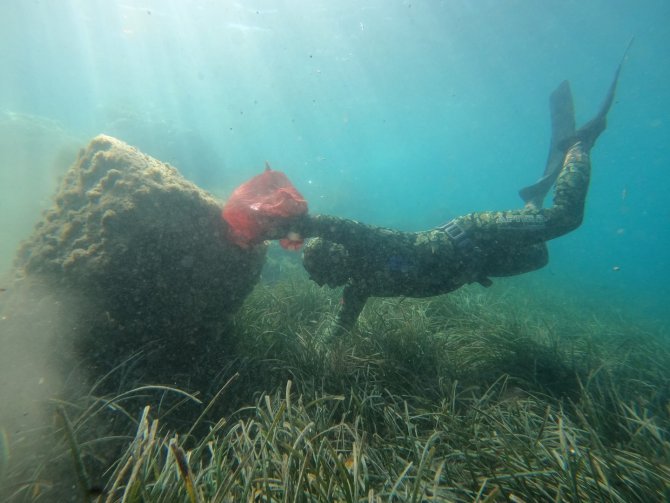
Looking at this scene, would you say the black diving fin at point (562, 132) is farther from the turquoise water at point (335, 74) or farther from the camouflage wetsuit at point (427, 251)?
the turquoise water at point (335, 74)

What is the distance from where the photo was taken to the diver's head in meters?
4.12

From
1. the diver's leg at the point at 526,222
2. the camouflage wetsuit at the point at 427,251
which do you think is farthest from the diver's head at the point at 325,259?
the diver's leg at the point at 526,222

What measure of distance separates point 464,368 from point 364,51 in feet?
101

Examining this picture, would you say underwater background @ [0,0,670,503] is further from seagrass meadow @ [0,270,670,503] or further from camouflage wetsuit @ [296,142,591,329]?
camouflage wetsuit @ [296,142,591,329]

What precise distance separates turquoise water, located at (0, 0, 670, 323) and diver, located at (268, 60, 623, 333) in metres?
14.0

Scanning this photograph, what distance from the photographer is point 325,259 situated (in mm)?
4121

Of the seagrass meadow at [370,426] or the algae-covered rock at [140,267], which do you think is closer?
the seagrass meadow at [370,426]

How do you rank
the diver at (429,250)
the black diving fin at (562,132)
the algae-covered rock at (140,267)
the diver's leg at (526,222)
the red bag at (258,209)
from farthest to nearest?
the black diving fin at (562,132), the diver's leg at (526,222), the diver at (429,250), the red bag at (258,209), the algae-covered rock at (140,267)

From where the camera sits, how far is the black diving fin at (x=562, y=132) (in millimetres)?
6277

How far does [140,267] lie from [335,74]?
37205 mm

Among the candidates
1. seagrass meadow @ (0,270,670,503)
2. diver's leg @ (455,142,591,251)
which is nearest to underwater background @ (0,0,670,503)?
seagrass meadow @ (0,270,670,503)

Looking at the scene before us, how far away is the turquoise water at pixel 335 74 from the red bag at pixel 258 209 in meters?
14.2

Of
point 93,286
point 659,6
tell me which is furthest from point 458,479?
point 659,6

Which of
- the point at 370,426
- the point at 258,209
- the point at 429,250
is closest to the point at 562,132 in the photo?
the point at 429,250
